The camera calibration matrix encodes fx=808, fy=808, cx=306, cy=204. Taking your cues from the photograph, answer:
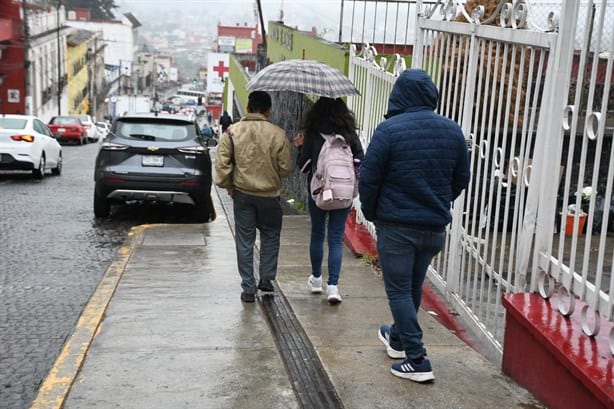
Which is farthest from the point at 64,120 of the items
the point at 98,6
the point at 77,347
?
the point at 98,6

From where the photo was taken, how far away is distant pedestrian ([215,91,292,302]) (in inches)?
236

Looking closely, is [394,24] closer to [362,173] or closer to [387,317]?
[387,317]

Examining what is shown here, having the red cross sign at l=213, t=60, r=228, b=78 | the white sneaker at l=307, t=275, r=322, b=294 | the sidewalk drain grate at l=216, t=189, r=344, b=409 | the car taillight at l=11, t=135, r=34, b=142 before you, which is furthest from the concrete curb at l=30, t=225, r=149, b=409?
the red cross sign at l=213, t=60, r=228, b=78

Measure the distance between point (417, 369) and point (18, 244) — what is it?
624 centimetres

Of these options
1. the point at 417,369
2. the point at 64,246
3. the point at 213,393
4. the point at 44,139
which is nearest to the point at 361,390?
the point at 417,369

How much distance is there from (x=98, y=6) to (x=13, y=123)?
364 feet

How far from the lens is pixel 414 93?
4.33 m

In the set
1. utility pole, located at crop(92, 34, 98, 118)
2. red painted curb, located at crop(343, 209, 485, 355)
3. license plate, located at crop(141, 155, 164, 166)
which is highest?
license plate, located at crop(141, 155, 164, 166)

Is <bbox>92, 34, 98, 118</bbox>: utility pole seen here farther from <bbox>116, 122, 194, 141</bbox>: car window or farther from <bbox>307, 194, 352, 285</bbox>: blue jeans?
<bbox>307, 194, 352, 285</bbox>: blue jeans

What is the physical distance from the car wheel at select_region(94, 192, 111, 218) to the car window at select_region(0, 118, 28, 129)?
18.7 ft

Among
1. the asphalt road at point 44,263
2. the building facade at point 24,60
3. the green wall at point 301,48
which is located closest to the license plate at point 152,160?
the asphalt road at point 44,263

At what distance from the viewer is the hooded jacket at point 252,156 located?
5.99 meters

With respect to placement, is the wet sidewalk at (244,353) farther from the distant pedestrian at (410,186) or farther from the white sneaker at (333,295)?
the distant pedestrian at (410,186)

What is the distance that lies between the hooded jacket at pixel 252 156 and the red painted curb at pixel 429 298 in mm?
1565
